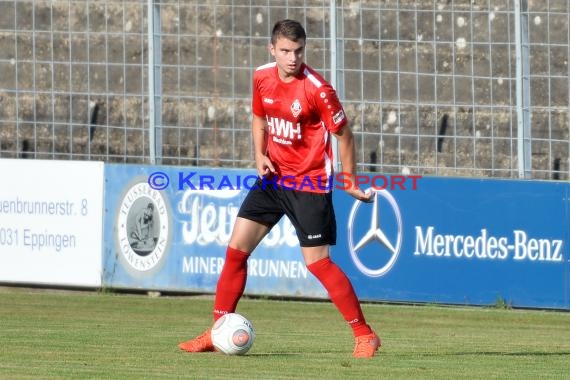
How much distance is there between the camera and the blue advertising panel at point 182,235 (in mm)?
14695

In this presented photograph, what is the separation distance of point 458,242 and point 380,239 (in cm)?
85

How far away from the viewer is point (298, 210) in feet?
29.2

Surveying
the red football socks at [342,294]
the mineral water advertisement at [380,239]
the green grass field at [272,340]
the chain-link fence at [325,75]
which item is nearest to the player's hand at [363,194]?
the red football socks at [342,294]

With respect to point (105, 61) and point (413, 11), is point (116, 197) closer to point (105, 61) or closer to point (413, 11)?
point (105, 61)

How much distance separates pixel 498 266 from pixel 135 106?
591 cm

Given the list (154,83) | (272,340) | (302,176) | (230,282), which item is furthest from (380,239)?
(302,176)

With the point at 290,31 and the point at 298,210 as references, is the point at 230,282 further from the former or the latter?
the point at 290,31

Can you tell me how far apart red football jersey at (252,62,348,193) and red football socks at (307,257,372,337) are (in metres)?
0.49

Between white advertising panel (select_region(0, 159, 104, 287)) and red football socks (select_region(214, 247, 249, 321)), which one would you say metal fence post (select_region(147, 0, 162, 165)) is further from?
red football socks (select_region(214, 247, 249, 321))

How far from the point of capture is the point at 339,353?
926 cm

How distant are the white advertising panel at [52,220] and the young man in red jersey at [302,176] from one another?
6.60 meters

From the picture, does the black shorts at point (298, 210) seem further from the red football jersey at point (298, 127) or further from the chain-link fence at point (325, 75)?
the chain-link fence at point (325, 75)

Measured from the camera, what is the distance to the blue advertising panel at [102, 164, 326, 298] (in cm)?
1470

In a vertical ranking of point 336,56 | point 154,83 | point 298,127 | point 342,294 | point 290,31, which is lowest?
point 342,294
